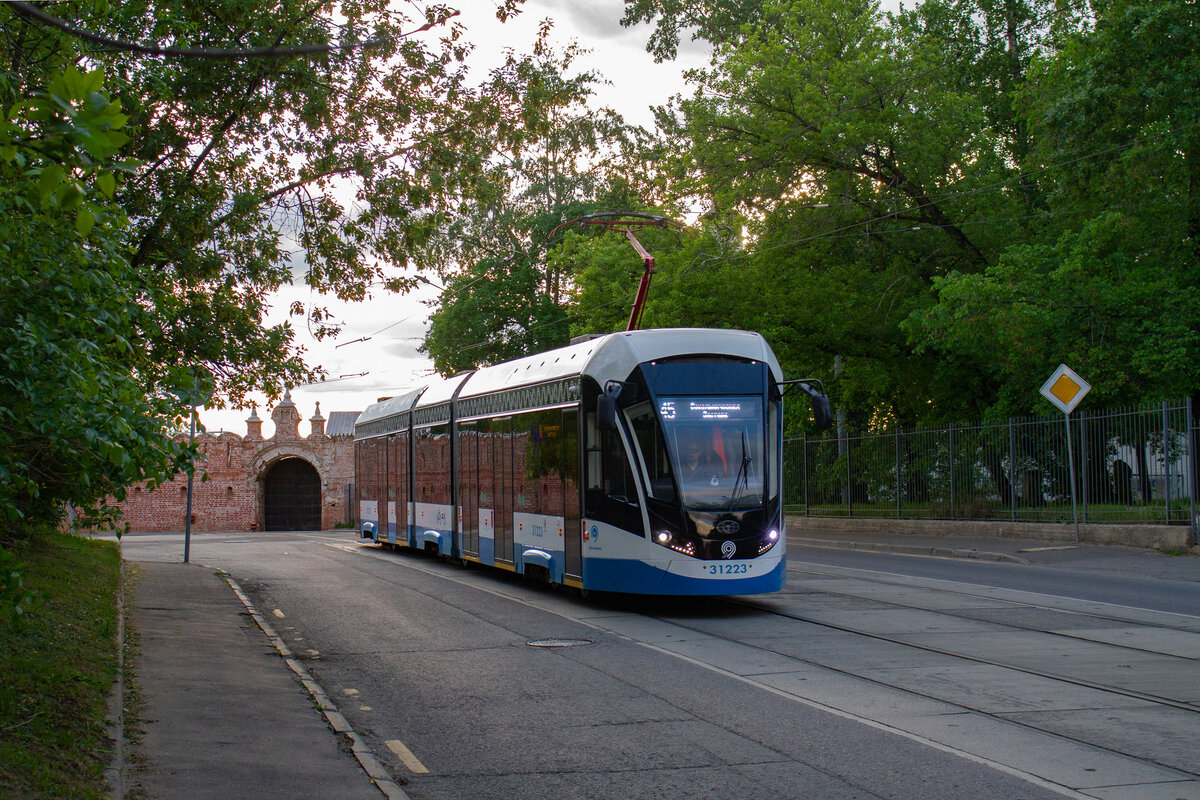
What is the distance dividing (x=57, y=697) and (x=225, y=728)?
3.64ft

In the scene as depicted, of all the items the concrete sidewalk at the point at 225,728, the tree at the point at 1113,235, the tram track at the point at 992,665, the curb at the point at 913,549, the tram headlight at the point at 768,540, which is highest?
the tree at the point at 1113,235

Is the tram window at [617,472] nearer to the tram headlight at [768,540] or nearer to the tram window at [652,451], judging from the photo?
the tram window at [652,451]

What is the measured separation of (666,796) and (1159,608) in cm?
950

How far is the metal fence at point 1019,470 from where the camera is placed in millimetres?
20094

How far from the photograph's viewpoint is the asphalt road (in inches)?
246

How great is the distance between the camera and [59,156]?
12.4ft

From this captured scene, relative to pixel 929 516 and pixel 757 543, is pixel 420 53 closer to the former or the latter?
pixel 757 543

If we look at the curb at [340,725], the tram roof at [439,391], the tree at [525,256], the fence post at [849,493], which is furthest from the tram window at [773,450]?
the tree at [525,256]

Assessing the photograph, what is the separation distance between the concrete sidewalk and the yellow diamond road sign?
49.1 feet

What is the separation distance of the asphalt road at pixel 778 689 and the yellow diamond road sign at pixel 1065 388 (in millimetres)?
5652

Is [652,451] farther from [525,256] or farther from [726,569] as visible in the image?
[525,256]

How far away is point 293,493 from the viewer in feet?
176

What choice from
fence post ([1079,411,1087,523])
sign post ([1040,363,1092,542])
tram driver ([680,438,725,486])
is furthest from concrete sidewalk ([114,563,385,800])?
fence post ([1079,411,1087,523])

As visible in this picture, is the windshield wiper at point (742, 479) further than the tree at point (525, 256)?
No
